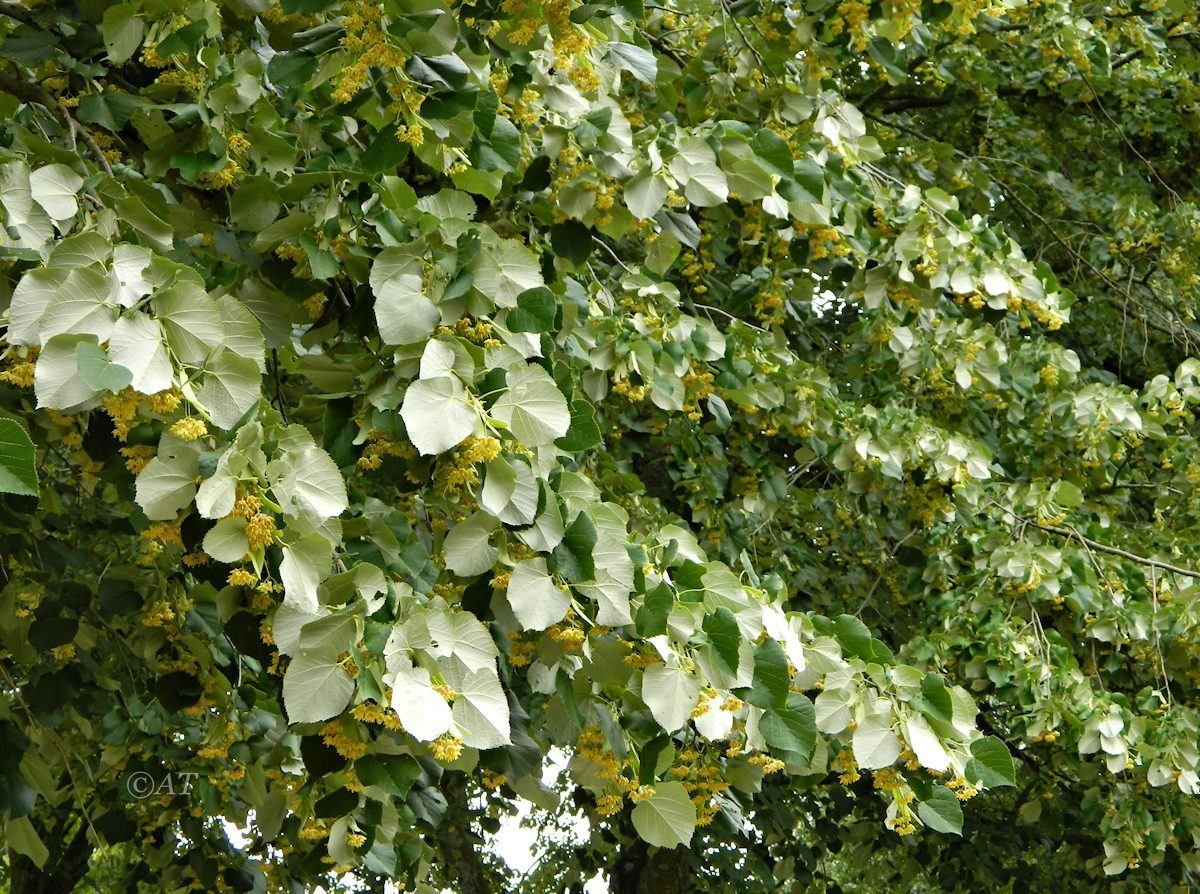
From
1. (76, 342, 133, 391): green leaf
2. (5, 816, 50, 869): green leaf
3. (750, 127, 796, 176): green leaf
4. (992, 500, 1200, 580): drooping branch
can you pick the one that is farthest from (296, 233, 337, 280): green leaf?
(992, 500, 1200, 580): drooping branch

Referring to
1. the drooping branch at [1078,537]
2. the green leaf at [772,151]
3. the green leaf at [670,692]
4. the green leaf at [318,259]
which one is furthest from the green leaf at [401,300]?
the drooping branch at [1078,537]

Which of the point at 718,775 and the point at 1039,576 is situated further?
the point at 1039,576

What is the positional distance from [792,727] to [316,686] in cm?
71

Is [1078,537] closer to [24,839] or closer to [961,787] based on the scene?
[961,787]

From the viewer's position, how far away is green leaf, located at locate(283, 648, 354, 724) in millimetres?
1598

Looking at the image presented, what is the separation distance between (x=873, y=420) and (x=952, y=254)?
1.73 ft

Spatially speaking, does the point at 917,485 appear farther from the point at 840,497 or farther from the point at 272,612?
the point at 272,612

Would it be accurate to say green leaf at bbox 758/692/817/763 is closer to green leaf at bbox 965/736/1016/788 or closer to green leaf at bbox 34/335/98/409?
green leaf at bbox 965/736/1016/788

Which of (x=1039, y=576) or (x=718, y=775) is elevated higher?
(x=718, y=775)

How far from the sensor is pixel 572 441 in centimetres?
198

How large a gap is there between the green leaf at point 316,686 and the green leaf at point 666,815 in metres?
0.68

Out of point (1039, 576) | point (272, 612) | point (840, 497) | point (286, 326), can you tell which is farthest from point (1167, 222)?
point (272, 612)

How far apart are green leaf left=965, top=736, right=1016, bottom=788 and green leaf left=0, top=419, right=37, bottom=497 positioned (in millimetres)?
1436

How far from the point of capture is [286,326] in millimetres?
2275
